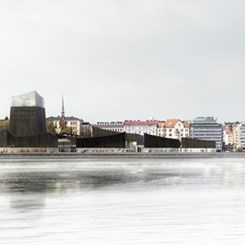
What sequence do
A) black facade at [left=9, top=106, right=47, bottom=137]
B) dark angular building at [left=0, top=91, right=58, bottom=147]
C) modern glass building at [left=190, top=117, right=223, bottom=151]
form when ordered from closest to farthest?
1. dark angular building at [left=0, top=91, right=58, bottom=147]
2. black facade at [left=9, top=106, right=47, bottom=137]
3. modern glass building at [left=190, top=117, right=223, bottom=151]

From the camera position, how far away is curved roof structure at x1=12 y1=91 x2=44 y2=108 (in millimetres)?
80062

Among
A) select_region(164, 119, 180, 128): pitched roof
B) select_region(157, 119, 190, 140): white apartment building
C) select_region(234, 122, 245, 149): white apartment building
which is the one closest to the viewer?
select_region(157, 119, 190, 140): white apartment building

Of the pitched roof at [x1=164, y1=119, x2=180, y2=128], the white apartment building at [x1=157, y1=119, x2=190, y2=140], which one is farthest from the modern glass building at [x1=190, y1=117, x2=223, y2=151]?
the pitched roof at [x1=164, y1=119, x2=180, y2=128]

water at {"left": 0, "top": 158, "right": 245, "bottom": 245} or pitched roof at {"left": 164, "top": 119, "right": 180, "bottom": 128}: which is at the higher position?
pitched roof at {"left": 164, "top": 119, "right": 180, "bottom": 128}

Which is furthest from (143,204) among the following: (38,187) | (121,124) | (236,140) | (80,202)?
(236,140)

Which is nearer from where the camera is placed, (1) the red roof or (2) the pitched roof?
(2) the pitched roof

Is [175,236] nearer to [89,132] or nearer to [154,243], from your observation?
[154,243]

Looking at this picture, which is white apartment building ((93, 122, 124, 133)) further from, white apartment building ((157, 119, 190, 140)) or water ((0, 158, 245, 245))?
water ((0, 158, 245, 245))

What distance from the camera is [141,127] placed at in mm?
178500

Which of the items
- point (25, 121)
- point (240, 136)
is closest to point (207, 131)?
point (240, 136)

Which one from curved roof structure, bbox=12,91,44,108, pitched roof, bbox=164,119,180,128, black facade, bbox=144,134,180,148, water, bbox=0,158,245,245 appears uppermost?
pitched roof, bbox=164,119,180,128

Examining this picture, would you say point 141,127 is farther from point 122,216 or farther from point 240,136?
point 122,216

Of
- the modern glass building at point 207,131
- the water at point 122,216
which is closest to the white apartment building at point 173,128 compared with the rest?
the modern glass building at point 207,131

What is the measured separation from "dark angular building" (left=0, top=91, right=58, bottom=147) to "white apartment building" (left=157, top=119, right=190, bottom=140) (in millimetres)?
94211
